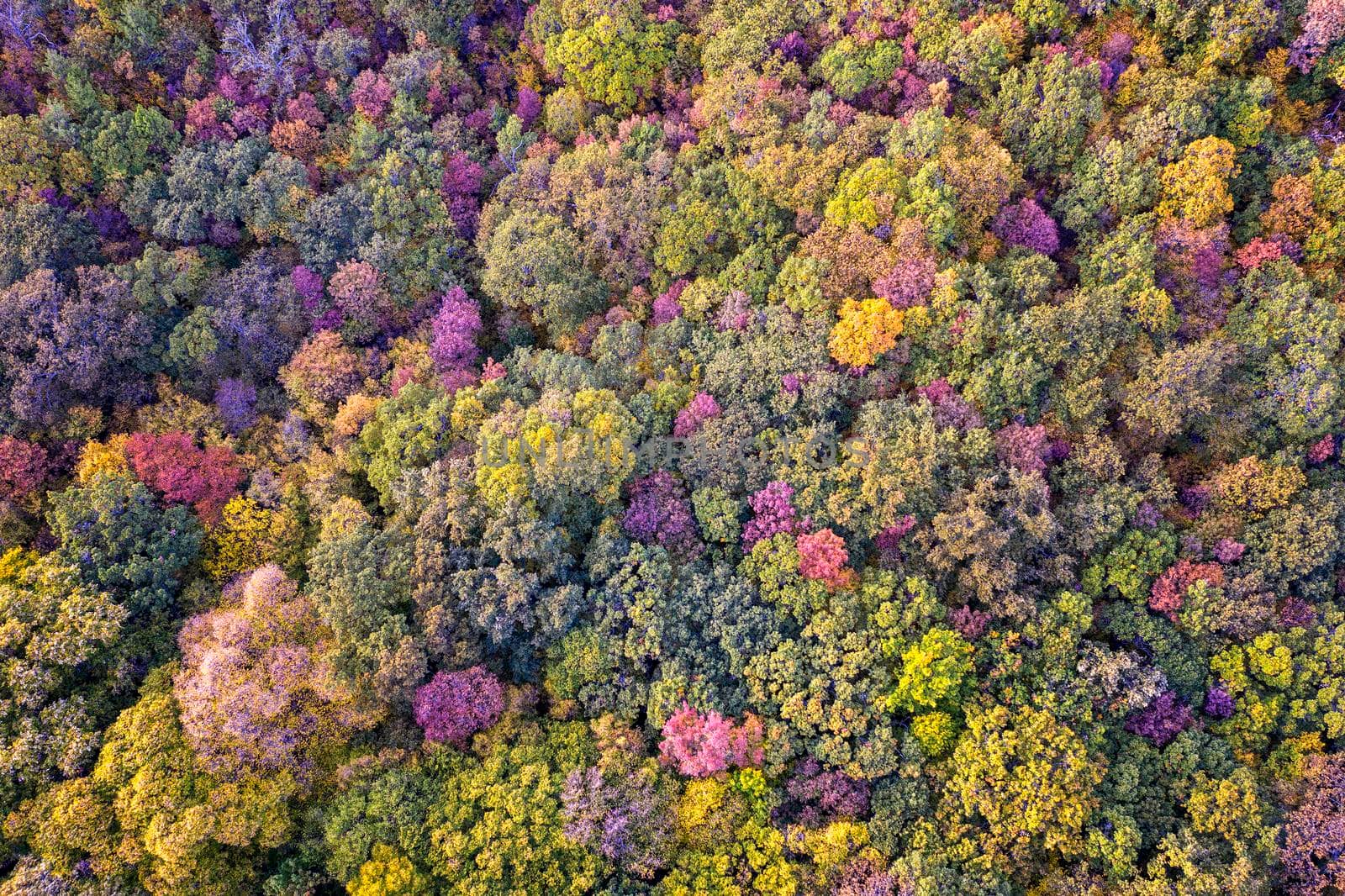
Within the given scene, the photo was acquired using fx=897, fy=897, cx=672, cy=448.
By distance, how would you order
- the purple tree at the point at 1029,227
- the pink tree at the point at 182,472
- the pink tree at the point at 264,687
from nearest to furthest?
the pink tree at the point at 264,687 → the pink tree at the point at 182,472 → the purple tree at the point at 1029,227

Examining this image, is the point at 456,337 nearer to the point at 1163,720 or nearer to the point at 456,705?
the point at 456,705

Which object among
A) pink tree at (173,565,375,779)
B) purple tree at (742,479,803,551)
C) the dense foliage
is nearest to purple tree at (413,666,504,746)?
the dense foliage

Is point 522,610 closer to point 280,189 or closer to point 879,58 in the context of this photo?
point 280,189

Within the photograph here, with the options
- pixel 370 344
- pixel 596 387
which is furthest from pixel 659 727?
pixel 370 344

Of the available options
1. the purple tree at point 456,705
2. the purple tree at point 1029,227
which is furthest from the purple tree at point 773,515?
the purple tree at point 1029,227

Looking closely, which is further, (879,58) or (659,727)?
(879,58)

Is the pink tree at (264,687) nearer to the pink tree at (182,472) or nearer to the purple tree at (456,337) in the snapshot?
the pink tree at (182,472)

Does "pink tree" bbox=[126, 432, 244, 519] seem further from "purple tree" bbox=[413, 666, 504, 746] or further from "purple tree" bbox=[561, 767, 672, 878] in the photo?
"purple tree" bbox=[561, 767, 672, 878]

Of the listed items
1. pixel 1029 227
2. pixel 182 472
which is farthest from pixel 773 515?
pixel 182 472
